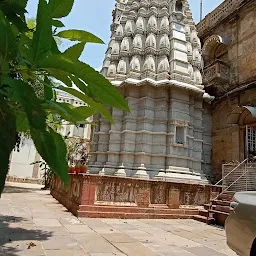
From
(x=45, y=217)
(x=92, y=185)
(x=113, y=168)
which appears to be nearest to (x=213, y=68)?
(x=113, y=168)

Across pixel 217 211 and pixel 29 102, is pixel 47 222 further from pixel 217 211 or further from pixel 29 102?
pixel 29 102

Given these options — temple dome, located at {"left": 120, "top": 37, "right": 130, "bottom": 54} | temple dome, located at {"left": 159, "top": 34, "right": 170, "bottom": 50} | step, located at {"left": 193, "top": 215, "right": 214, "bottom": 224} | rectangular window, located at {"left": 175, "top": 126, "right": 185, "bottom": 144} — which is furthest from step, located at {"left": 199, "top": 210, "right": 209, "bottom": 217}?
temple dome, located at {"left": 120, "top": 37, "right": 130, "bottom": 54}

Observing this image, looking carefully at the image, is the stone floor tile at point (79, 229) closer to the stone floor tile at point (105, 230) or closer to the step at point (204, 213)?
the stone floor tile at point (105, 230)

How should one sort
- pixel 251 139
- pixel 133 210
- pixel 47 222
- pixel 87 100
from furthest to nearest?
pixel 251 139 → pixel 133 210 → pixel 47 222 → pixel 87 100

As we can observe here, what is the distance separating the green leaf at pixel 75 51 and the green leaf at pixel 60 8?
0.09 metres

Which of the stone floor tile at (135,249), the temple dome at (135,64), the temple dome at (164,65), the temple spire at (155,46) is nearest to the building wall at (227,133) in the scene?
the temple spire at (155,46)

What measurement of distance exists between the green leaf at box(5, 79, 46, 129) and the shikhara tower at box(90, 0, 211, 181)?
10135 mm

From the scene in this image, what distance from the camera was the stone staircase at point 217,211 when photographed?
7750mm

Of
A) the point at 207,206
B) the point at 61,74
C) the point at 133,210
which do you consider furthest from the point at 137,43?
the point at 61,74

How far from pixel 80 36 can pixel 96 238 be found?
15.3 ft

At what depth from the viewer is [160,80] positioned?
39.2 feet

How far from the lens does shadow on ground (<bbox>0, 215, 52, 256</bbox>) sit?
12.8 feet

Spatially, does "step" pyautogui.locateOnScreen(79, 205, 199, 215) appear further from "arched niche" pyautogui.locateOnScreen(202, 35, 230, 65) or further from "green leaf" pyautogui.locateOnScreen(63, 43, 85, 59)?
"arched niche" pyautogui.locateOnScreen(202, 35, 230, 65)

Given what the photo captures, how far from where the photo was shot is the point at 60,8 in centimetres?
73
